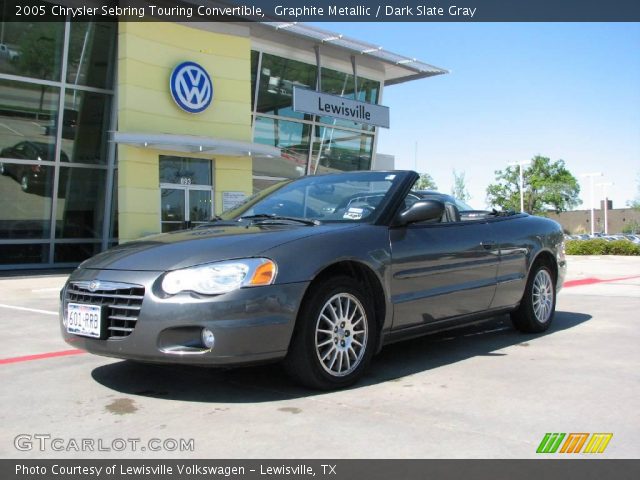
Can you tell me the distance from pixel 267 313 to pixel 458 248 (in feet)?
6.62

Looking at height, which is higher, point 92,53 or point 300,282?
point 92,53

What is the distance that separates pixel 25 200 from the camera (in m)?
16.6

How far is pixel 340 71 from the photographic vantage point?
76.2ft

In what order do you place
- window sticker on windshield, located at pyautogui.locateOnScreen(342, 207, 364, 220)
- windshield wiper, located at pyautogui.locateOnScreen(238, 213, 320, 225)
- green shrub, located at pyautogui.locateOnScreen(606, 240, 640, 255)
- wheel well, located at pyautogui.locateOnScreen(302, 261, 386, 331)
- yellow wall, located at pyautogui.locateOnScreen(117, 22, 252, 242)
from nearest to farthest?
wheel well, located at pyautogui.locateOnScreen(302, 261, 386, 331) → windshield wiper, located at pyautogui.locateOnScreen(238, 213, 320, 225) → window sticker on windshield, located at pyautogui.locateOnScreen(342, 207, 364, 220) → yellow wall, located at pyautogui.locateOnScreen(117, 22, 252, 242) → green shrub, located at pyautogui.locateOnScreen(606, 240, 640, 255)

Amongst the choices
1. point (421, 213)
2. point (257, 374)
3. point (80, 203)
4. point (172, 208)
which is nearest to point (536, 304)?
point (421, 213)

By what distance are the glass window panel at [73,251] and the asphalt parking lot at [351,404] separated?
39.1 ft

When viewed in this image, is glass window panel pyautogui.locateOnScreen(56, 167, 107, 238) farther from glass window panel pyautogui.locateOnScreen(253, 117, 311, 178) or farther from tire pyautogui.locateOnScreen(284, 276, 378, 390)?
tire pyautogui.locateOnScreen(284, 276, 378, 390)

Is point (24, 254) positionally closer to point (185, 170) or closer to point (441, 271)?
point (185, 170)

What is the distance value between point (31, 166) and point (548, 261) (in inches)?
557

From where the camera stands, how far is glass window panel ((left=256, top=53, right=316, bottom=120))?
20859 mm

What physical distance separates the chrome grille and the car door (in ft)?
5.77

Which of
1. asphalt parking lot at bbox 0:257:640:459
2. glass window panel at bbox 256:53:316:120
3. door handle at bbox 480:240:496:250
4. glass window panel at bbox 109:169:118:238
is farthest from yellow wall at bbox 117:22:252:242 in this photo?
door handle at bbox 480:240:496:250
